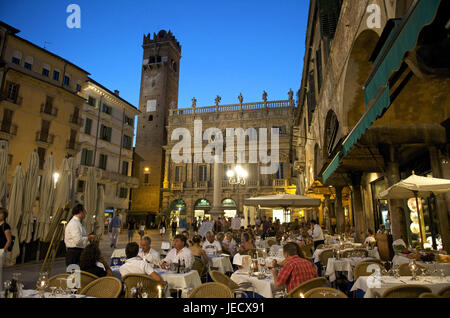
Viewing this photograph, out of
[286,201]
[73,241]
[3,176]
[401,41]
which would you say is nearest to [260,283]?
[73,241]

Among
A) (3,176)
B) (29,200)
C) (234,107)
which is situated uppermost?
(234,107)

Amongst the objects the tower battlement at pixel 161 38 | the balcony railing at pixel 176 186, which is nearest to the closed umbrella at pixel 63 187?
the balcony railing at pixel 176 186

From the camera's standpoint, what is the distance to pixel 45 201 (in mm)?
9320

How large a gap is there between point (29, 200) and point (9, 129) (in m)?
14.2

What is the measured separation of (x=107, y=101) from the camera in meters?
28.5

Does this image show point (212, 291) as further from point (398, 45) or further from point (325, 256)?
point (325, 256)

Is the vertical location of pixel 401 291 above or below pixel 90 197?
below

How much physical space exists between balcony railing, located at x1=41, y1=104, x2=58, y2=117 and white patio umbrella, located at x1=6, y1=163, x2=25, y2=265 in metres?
15.6

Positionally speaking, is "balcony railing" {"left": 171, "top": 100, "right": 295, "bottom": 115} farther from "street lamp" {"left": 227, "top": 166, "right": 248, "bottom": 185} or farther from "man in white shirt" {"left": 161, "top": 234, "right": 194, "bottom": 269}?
"man in white shirt" {"left": 161, "top": 234, "right": 194, "bottom": 269}

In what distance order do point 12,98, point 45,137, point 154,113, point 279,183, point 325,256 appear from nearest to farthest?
point 325,256 → point 12,98 → point 45,137 → point 279,183 → point 154,113

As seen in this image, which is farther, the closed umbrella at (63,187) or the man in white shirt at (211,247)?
the closed umbrella at (63,187)

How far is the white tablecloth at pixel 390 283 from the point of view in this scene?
10.6 feet

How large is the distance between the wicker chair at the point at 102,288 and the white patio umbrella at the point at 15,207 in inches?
257

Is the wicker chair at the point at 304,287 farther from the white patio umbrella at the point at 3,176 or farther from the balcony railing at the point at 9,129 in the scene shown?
the balcony railing at the point at 9,129
